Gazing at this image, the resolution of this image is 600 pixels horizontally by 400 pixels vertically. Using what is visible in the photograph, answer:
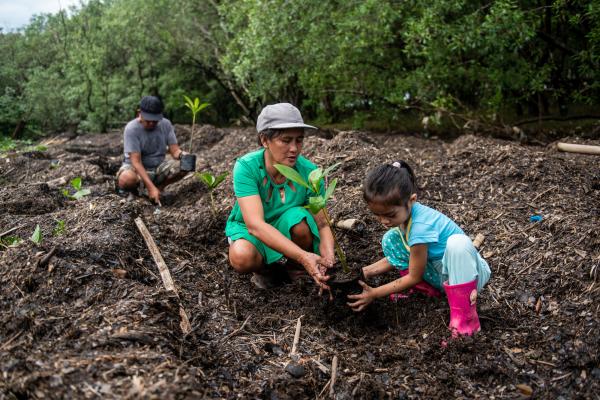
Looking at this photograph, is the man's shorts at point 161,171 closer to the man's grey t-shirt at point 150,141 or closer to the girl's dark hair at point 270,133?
the man's grey t-shirt at point 150,141

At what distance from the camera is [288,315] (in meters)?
2.88

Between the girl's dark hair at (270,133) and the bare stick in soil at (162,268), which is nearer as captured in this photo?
the bare stick in soil at (162,268)

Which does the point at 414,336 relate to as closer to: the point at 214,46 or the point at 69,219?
the point at 69,219

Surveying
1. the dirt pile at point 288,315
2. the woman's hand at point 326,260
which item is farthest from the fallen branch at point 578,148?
the woman's hand at point 326,260

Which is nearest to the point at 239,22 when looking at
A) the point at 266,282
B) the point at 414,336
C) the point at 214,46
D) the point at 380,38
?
the point at 214,46

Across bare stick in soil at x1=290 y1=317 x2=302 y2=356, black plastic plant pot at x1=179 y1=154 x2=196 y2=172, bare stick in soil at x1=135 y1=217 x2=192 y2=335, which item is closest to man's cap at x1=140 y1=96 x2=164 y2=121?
black plastic plant pot at x1=179 y1=154 x2=196 y2=172

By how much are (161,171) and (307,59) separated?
3323 mm

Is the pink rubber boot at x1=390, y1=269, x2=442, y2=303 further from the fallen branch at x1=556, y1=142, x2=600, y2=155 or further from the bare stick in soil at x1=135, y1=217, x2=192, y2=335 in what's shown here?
the fallen branch at x1=556, y1=142, x2=600, y2=155

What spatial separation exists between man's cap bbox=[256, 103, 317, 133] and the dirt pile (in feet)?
3.14

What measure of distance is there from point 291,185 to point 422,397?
1.44 meters

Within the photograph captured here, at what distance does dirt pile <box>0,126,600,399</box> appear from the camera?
6.73 feet

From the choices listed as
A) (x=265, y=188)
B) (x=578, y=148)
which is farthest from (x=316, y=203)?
(x=578, y=148)

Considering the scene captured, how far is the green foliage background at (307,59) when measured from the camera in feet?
20.6

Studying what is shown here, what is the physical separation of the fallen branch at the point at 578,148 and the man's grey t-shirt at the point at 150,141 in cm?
410
